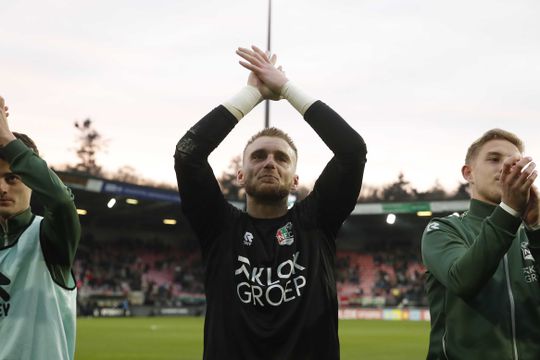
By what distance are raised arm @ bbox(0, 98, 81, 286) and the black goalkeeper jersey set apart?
60cm

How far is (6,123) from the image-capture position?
3342 millimetres

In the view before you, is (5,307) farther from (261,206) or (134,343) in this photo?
(134,343)

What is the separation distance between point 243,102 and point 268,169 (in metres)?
0.39

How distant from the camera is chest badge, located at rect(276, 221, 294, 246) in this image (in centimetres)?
343

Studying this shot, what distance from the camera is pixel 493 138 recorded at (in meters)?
3.57

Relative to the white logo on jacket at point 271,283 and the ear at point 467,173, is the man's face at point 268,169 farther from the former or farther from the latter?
the ear at point 467,173

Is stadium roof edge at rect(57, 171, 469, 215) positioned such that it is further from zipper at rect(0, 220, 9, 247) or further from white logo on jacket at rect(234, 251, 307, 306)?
white logo on jacket at rect(234, 251, 307, 306)

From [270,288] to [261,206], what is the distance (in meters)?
0.50

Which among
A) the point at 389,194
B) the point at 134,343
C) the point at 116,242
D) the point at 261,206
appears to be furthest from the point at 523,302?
the point at 389,194

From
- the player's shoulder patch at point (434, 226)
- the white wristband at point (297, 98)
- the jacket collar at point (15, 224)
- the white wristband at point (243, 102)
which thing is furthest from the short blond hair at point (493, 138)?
the jacket collar at point (15, 224)

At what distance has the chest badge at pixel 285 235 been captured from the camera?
343 cm

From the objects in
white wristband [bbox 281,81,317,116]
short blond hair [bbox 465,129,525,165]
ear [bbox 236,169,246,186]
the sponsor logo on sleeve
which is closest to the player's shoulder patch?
the sponsor logo on sleeve

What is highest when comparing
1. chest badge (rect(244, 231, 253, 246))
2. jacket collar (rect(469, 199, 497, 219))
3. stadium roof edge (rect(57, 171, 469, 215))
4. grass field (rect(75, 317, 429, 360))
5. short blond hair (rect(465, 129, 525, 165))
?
stadium roof edge (rect(57, 171, 469, 215))

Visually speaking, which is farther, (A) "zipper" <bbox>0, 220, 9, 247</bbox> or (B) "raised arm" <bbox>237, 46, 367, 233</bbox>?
(A) "zipper" <bbox>0, 220, 9, 247</bbox>
